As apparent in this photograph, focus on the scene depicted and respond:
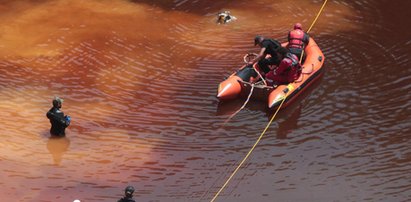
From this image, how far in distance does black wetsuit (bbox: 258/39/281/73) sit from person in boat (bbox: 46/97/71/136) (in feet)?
14.8

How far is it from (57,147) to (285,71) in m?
5.06

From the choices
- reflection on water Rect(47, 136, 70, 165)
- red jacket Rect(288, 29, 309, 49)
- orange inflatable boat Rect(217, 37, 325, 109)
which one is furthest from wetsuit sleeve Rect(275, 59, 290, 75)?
Result: reflection on water Rect(47, 136, 70, 165)

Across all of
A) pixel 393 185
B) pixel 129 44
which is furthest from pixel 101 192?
pixel 129 44

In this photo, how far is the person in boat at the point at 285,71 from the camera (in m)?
13.9

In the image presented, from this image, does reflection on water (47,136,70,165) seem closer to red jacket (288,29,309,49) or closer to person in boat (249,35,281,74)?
person in boat (249,35,281,74)

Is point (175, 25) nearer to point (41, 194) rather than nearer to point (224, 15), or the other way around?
point (224, 15)

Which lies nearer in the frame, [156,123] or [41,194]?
[41,194]

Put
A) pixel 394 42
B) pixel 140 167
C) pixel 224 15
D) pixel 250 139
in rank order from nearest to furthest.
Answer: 1. pixel 140 167
2. pixel 250 139
3. pixel 394 42
4. pixel 224 15

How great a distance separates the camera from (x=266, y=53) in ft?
46.8

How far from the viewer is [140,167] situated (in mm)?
11805

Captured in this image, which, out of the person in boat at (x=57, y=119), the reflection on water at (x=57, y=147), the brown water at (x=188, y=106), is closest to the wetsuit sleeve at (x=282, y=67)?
the brown water at (x=188, y=106)

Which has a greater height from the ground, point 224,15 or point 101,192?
point 224,15

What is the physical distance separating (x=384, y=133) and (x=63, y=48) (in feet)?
27.1

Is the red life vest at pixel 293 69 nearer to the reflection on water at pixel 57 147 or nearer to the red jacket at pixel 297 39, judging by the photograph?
the red jacket at pixel 297 39
